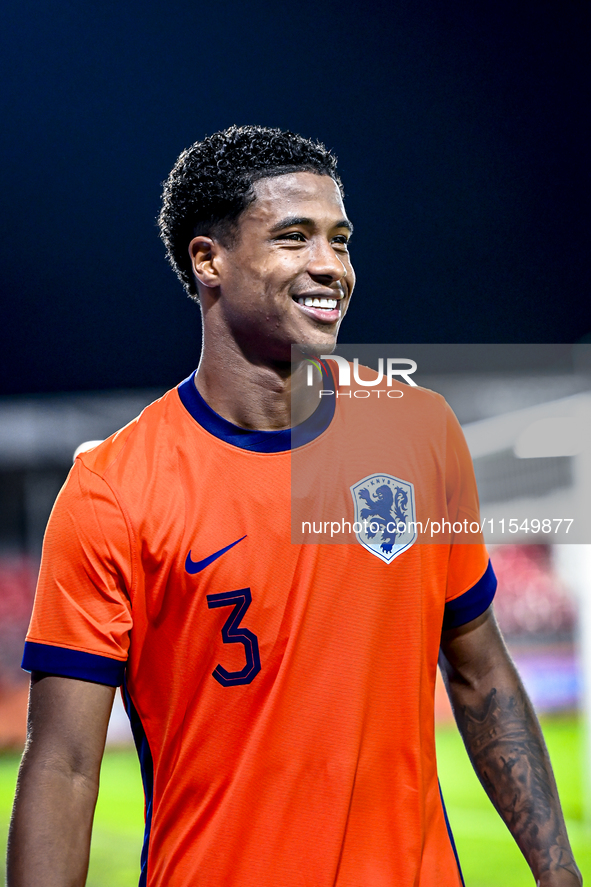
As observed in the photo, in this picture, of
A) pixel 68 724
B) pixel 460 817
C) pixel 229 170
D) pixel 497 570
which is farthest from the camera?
pixel 497 570

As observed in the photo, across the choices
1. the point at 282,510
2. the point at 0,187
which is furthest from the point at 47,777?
the point at 0,187

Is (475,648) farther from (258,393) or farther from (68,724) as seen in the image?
(68,724)

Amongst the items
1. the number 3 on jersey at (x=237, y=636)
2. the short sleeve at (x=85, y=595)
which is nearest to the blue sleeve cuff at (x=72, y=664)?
the short sleeve at (x=85, y=595)

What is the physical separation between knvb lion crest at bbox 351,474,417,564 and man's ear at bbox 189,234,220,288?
50cm

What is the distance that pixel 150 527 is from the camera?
4.78 feet

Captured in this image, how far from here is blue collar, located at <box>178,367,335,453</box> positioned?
62.4 inches

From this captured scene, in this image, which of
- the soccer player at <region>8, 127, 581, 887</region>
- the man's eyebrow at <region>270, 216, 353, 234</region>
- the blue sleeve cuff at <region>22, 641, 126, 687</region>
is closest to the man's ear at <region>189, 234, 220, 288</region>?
the soccer player at <region>8, 127, 581, 887</region>

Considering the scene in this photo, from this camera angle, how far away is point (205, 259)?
67.3 inches

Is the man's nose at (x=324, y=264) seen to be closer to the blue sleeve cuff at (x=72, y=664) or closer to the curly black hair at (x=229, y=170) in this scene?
the curly black hair at (x=229, y=170)

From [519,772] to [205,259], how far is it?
1.14 meters

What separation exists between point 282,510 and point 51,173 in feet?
11.2

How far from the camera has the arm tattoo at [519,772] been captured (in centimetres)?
152

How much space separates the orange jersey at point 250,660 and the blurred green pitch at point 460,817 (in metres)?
3.79

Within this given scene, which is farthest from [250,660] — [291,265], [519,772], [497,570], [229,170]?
[497,570]
